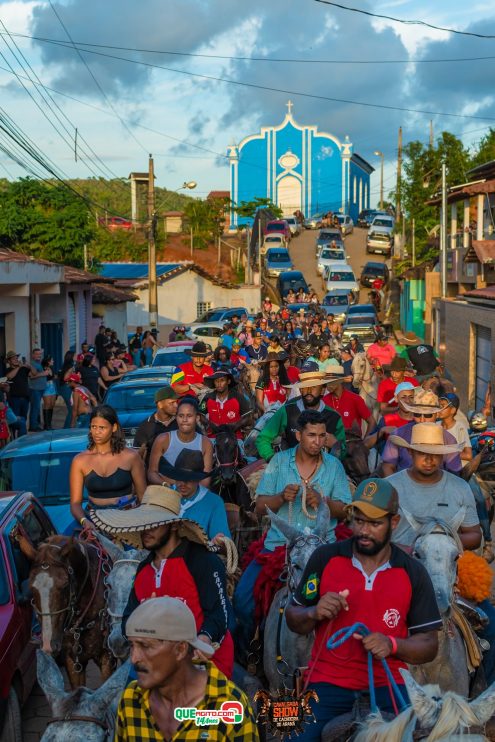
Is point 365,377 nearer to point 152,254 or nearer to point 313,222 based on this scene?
point 152,254

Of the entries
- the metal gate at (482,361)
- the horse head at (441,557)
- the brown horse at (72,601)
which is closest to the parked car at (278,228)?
the metal gate at (482,361)

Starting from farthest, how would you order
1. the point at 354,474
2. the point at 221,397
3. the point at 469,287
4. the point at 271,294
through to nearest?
1. the point at 271,294
2. the point at 469,287
3. the point at 221,397
4. the point at 354,474

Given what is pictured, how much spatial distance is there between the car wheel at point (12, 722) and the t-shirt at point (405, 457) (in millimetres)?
3513

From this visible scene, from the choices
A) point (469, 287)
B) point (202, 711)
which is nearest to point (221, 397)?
point (202, 711)

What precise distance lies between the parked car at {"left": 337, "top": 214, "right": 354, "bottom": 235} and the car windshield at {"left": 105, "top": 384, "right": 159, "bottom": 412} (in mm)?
57497

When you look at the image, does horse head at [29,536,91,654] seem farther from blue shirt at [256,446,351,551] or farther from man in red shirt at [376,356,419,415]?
man in red shirt at [376,356,419,415]

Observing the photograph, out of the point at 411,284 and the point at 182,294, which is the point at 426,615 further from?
the point at 182,294

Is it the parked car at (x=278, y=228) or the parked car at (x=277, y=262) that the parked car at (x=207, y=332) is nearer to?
the parked car at (x=277, y=262)

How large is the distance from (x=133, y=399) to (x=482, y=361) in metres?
11.3

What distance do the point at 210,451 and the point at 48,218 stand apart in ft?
98.2

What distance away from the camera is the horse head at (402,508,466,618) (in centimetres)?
568

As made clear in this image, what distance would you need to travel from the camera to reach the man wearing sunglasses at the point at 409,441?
8.48 metres

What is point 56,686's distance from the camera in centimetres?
456

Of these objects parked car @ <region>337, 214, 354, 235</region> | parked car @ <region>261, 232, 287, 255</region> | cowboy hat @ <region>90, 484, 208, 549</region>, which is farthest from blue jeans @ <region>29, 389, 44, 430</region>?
parked car @ <region>337, 214, 354, 235</region>
